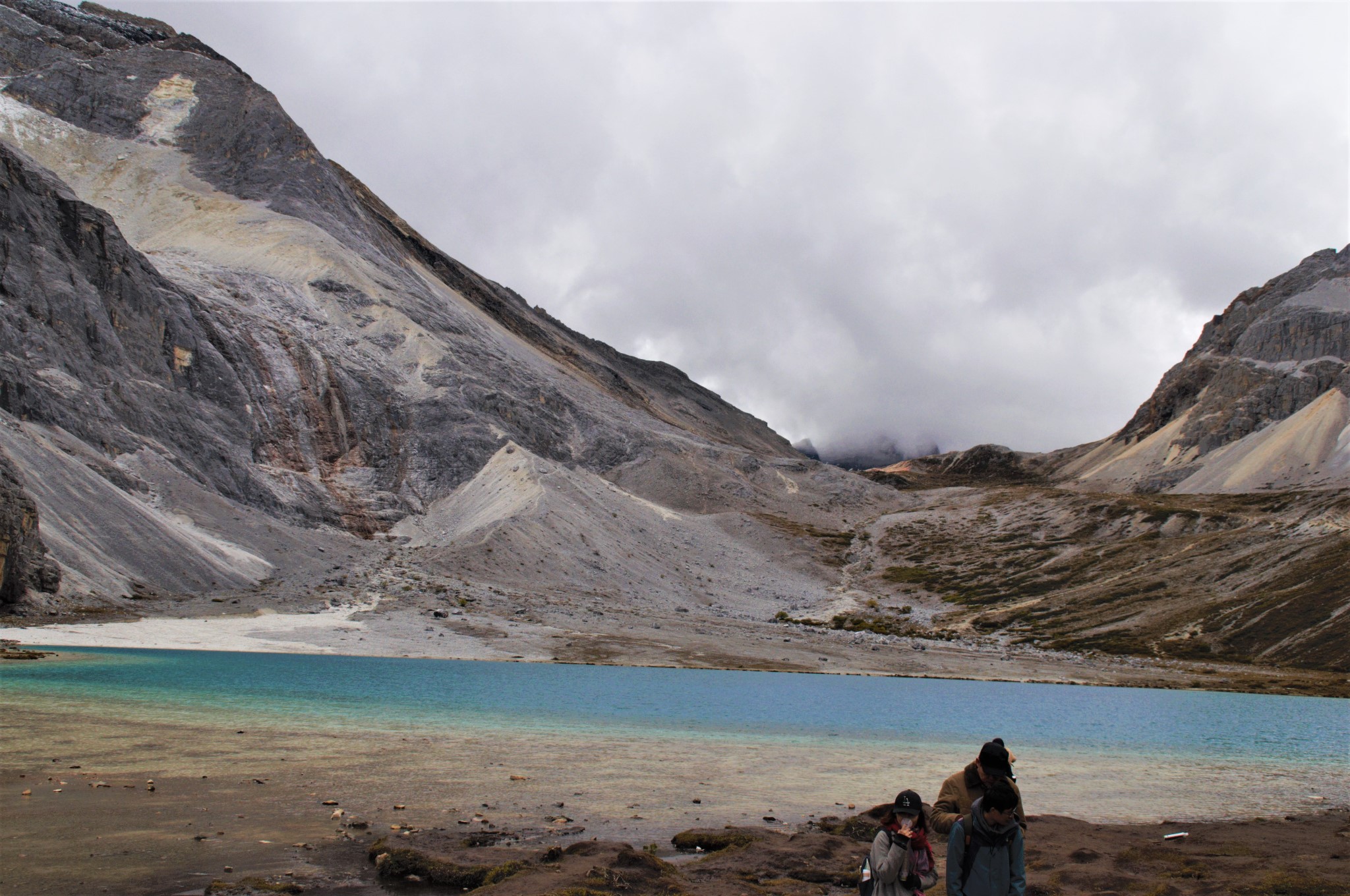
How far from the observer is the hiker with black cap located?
7.14m

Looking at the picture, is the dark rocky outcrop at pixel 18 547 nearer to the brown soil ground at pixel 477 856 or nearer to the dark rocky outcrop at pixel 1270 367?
the brown soil ground at pixel 477 856

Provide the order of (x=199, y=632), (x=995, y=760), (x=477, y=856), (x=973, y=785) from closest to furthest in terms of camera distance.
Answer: (x=995, y=760) < (x=973, y=785) < (x=477, y=856) < (x=199, y=632)

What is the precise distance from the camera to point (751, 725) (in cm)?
2822

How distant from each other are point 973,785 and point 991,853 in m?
1.20

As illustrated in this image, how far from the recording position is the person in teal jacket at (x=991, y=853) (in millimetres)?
6871

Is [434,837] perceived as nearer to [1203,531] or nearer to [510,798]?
[510,798]

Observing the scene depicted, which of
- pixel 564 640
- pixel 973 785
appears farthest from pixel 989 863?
pixel 564 640

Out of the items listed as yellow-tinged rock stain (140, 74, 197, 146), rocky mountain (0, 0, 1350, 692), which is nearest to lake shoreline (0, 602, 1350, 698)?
rocky mountain (0, 0, 1350, 692)

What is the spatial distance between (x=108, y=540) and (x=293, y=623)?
13574 mm

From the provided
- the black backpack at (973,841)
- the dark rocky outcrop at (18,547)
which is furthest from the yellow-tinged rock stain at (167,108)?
the black backpack at (973,841)

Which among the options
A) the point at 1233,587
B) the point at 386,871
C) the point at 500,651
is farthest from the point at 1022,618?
the point at 386,871

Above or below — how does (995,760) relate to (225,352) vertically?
below

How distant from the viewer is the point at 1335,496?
3588 inches

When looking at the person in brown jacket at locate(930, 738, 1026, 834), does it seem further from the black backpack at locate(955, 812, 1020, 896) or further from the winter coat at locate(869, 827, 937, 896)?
the winter coat at locate(869, 827, 937, 896)
